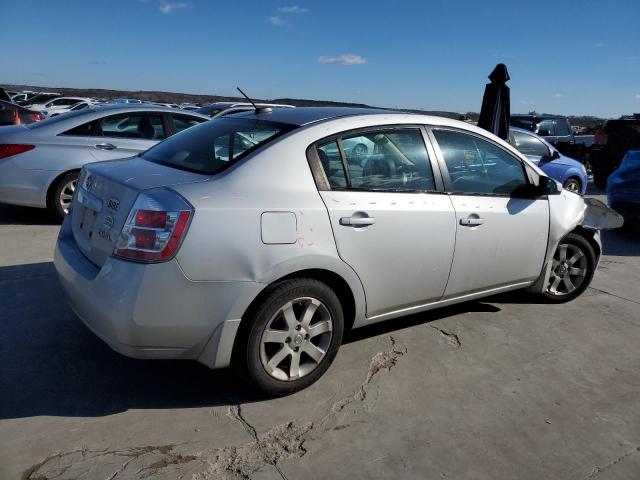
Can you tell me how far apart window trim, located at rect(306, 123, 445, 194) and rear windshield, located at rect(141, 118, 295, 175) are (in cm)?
23

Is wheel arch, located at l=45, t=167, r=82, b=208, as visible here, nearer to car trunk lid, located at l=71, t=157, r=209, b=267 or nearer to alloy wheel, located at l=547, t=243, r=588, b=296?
car trunk lid, located at l=71, t=157, r=209, b=267

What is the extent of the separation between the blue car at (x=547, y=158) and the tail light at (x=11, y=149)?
6953 mm

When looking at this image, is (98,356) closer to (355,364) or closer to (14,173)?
(355,364)

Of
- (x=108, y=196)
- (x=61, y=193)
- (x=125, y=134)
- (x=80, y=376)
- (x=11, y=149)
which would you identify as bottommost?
(x=80, y=376)

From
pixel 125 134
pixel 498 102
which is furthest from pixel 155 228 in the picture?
pixel 498 102

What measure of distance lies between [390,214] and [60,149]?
492cm

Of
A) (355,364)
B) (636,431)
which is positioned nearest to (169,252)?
(355,364)

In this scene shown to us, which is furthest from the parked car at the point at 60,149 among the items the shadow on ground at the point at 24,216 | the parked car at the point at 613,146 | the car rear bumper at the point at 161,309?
the parked car at the point at 613,146

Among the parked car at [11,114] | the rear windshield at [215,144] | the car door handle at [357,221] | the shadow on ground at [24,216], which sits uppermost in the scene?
the rear windshield at [215,144]

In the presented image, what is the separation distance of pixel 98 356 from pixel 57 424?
0.73 meters

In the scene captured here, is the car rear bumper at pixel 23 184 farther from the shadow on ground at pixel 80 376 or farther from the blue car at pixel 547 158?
the blue car at pixel 547 158

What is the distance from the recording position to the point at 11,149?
6.38 meters

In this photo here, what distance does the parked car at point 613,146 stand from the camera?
12.4 meters

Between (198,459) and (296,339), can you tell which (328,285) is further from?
(198,459)
